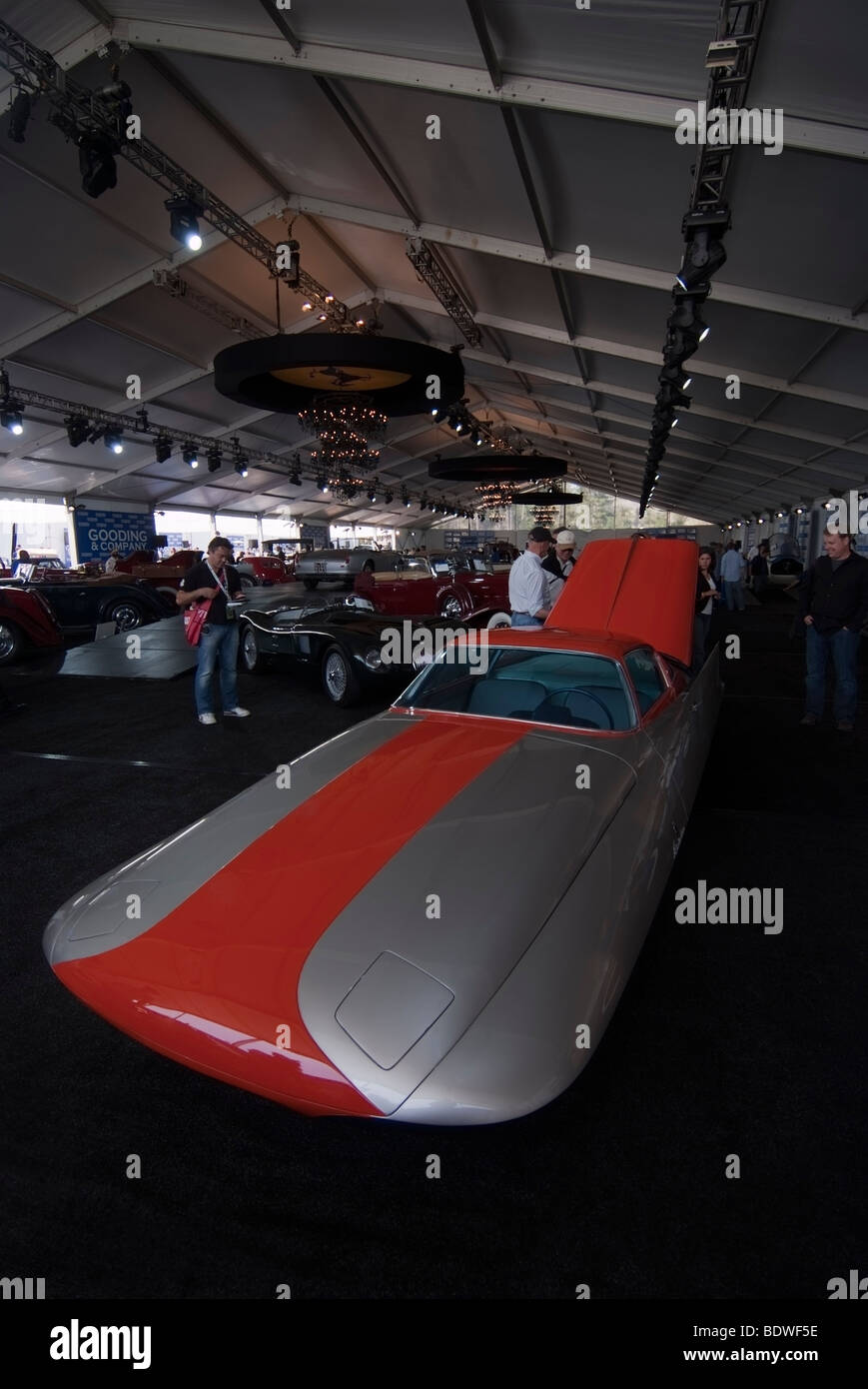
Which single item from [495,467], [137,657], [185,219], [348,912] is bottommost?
[348,912]

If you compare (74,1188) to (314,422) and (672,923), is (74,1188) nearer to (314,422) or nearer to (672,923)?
(672,923)

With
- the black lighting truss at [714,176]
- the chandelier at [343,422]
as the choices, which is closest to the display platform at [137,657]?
the chandelier at [343,422]

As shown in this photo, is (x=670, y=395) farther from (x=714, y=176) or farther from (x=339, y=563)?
(x=339, y=563)

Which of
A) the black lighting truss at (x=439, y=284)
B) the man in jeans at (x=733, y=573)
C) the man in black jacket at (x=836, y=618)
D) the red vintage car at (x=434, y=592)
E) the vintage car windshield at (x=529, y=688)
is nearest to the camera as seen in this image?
the vintage car windshield at (x=529, y=688)

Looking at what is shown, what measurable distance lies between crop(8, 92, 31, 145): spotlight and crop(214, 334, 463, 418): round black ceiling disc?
267 cm

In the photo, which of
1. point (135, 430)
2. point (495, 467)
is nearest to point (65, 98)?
point (495, 467)

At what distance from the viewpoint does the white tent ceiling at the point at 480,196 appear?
553 cm

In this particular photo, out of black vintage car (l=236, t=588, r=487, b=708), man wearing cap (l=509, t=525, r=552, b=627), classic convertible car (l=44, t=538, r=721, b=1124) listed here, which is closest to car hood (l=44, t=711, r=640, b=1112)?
classic convertible car (l=44, t=538, r=721, b=1124)

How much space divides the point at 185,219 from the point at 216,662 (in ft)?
20.5

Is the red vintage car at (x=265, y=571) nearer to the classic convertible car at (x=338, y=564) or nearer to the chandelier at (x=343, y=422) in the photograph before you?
Answer: the classic convertible car at (x=338, y=564)

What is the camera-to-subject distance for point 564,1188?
1736 mm

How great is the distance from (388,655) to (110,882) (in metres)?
4.72

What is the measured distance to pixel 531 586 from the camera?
19.6 feet

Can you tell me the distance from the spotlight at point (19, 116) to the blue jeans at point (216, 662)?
4830mm
